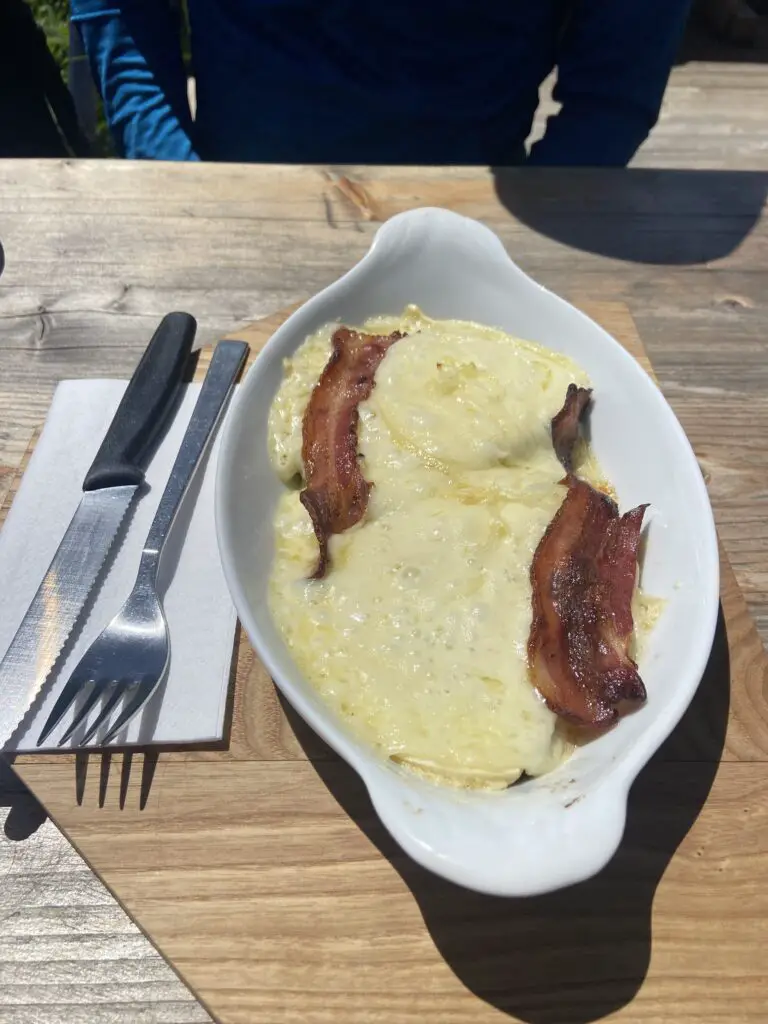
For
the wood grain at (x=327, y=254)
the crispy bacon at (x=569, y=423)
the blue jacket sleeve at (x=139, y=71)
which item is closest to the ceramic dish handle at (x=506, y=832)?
the crispy bacon at (x=569, y=423)

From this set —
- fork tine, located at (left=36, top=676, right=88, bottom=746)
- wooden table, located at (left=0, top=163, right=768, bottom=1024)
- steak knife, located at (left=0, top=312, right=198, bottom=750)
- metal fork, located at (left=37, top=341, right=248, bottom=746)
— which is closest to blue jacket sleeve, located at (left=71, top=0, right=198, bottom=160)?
wooden table, located at (left=0, top=163, right=768, bottom=1024)

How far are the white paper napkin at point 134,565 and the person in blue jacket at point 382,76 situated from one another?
1043mm

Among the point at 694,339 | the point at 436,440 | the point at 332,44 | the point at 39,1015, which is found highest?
the point at 332,44

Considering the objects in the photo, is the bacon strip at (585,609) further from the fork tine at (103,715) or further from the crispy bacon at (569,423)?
the fork tine at (103,715)

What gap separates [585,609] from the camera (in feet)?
3.00

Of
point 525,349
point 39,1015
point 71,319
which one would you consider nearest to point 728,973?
point 39,1015

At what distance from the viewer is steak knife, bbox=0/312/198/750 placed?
0.94 m

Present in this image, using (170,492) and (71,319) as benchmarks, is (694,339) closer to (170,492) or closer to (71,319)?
(170,492)

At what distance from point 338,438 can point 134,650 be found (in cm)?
43

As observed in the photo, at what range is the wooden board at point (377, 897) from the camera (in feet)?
2.55

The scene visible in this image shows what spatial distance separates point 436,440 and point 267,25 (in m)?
1.34

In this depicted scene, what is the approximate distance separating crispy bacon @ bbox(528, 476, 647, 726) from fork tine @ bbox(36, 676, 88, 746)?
59 centimetres

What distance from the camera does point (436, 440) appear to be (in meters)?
1.07

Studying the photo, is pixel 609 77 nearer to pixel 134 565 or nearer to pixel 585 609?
pixel 585 609
